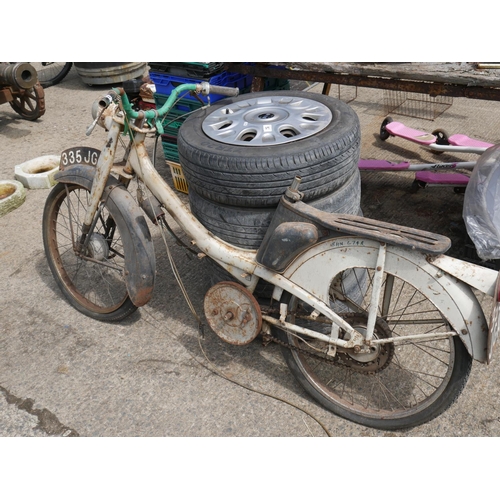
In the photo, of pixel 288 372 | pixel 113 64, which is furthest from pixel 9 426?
pixel 113 64

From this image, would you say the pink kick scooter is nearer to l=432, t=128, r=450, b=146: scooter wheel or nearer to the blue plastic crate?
l=432, t=128, r=450, b=146: scooter wheel

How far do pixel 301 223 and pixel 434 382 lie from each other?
45.4 inches

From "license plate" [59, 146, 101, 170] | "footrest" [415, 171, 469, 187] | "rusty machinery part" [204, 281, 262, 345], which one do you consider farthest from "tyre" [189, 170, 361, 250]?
Answer: "footrest" [415, 171, 469, 187]

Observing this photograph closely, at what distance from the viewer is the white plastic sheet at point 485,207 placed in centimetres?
272

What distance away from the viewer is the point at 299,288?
2.32 metres

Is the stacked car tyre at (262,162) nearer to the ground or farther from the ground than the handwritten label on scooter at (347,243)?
farther from the ground

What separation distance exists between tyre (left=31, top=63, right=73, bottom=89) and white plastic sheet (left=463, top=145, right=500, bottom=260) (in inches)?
257

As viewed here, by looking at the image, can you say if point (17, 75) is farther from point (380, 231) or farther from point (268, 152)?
point (380, 231)

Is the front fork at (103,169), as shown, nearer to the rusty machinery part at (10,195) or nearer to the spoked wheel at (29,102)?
the rusty machinery part at (10,195)

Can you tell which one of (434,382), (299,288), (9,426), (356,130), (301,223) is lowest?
(9,426)

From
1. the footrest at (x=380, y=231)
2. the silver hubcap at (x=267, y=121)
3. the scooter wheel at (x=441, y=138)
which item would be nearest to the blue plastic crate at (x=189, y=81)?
the silver hubcap at (x=267, y=121)

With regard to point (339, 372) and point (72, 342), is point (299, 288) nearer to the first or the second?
point (339, 372)

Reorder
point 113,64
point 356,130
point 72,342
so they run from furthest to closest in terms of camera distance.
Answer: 1. point 113,64
2. point 72,342
3. point 356,130

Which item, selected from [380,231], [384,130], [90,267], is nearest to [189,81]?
[90,267]
